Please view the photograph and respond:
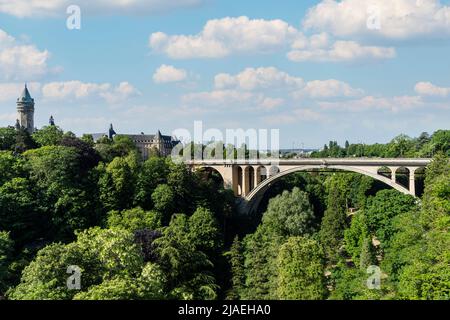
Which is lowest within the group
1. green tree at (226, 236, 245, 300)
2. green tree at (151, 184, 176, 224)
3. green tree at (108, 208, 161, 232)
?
green tree at (226, 236, 245, 300)

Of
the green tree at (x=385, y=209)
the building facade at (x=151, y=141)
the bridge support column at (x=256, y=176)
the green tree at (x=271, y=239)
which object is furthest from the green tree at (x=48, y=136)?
the building facade at (x=151, y=141)

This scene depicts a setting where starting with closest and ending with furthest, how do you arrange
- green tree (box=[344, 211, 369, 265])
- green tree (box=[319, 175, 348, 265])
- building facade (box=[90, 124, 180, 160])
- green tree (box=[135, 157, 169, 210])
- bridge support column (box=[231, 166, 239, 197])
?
green tree (box=[344, 211, 369, 265]), green tree (box=[135, 157, 169, 210]), green tree (box=[319, 175, 348, 265]), bridge support column (box=[231, 166, 239, 197]), building facade (box=[90, 124, 180, 160])

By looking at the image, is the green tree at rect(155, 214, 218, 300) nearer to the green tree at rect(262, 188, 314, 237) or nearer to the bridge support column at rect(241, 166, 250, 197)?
the green tree at rect(262, 188, 314, 237)

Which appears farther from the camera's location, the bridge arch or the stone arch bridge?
the stone arch bridge

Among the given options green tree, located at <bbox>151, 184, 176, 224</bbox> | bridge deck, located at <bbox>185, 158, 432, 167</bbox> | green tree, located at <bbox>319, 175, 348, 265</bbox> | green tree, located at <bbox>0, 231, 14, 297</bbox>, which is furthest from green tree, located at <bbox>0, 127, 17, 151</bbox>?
green tree, located at <bbox>319, 175, 348, 265</bbox>

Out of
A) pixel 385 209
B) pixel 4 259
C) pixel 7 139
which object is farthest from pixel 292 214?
pixel 7 139
